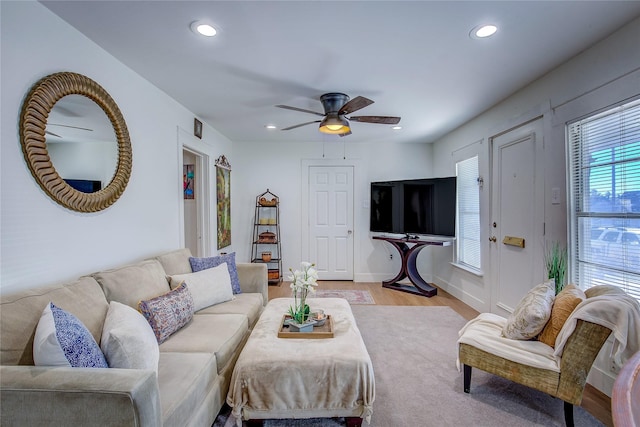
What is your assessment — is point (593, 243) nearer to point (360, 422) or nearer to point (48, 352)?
point (360, 422)

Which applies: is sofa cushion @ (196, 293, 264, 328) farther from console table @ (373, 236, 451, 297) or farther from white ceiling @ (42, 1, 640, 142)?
console table @ (373, 236, 451, 297)

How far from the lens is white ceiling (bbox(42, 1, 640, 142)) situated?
172cm

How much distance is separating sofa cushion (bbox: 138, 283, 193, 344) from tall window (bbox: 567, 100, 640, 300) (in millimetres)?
2984

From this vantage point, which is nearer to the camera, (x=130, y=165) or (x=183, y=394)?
(x=183, y=394)

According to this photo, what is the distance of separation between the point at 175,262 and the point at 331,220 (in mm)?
3052

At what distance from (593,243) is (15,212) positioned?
12.1ft

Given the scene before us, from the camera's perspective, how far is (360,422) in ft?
5.35

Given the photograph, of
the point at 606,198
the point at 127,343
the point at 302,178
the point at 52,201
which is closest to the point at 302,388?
the point at 127,343

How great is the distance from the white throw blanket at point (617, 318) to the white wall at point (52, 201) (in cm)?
300

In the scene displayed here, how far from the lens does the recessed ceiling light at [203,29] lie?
184 centimetres

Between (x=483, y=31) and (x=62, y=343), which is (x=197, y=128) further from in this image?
(x=483, y=31)

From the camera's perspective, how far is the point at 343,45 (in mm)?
2094

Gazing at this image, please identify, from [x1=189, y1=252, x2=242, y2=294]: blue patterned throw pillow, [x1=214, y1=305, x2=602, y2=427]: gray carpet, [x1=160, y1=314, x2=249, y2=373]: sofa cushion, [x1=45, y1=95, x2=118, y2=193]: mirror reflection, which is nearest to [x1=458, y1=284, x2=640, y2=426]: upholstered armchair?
[x1=214, y1=305, x2=602, y2=427]: gray carpet

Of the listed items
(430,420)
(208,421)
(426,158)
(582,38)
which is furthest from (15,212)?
(426,158)
